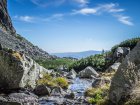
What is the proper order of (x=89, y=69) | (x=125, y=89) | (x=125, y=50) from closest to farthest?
(x=125, y=89), (x=89, y=69), (x=125, y=50)

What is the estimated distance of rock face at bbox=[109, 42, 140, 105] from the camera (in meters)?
25.7

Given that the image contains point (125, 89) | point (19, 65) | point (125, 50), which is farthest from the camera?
point (125, 50)

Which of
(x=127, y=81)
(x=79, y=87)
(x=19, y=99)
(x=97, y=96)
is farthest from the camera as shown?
(x=79, y=87)

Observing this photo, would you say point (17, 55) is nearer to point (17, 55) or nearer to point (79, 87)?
point (17, 55)

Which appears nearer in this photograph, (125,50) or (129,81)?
(129,81)

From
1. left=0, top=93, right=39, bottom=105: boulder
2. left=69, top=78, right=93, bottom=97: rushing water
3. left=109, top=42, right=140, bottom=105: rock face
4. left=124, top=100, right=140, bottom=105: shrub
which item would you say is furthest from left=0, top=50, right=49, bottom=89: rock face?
left=124, top=100, right=140, bottom=105: shrub

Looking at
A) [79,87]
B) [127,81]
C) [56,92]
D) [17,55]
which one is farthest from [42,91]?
[127,81]

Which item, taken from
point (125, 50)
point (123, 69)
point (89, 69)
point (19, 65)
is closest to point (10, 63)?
point (19, 65)

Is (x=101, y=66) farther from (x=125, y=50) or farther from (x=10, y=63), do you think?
(x=10, y=63)

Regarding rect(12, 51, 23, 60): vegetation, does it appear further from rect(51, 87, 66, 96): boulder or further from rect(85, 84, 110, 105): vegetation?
rect(85, 84, 110, 105): vegetation

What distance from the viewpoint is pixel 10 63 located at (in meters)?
41.7

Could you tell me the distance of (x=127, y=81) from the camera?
2681 cm

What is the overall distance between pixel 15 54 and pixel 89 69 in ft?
123

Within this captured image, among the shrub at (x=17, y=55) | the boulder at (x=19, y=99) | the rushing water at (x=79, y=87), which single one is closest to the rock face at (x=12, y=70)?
the shrub at (x=17, y=55)
